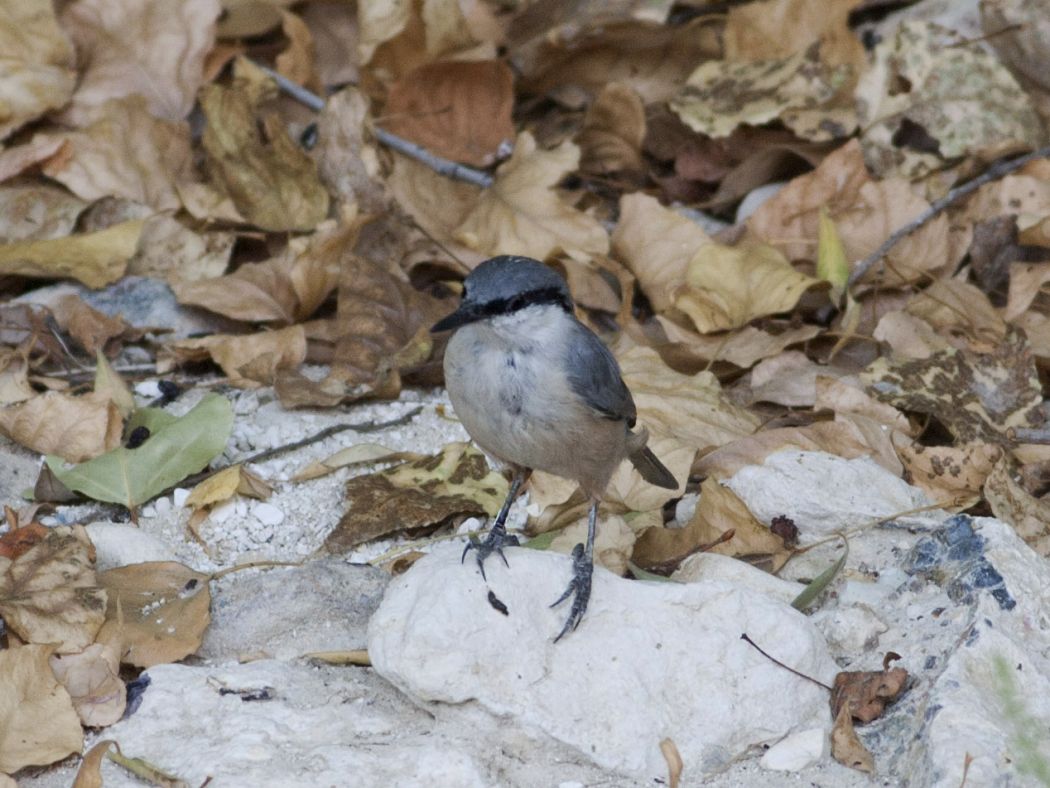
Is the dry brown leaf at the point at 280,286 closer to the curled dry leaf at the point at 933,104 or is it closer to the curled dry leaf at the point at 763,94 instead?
the curled dry leaf at the point at 763,94

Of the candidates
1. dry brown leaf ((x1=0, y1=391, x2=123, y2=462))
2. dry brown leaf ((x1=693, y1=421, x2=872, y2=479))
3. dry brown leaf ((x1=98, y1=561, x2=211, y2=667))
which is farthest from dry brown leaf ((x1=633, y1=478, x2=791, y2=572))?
dry brown leaf ((x1=0, y1=391, x2=123, y2=462))

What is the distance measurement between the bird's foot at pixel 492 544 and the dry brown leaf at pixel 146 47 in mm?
3090

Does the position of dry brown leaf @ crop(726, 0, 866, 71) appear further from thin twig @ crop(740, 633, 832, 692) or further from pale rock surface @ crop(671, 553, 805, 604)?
thin twig @ crop(740, 633, 832, 692)

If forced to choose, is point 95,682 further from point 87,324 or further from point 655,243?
point 655,243

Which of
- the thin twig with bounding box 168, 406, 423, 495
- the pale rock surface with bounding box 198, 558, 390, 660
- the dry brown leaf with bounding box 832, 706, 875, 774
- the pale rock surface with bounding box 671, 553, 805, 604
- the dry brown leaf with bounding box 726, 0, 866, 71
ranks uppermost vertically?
the dry brown leaf with bounding box 726, 0, 866, 71

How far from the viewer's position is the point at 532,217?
5523mm

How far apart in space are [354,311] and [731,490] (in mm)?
1774

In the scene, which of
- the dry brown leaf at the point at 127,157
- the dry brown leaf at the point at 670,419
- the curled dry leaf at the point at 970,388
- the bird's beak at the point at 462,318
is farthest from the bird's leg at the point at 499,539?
the dry brown leaf at the point at 127,157

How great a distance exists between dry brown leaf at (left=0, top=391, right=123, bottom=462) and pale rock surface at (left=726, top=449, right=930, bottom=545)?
6.54ft

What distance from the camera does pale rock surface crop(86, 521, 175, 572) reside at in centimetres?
381

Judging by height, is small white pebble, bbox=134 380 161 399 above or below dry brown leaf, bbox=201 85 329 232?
below

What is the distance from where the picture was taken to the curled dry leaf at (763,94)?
19.1 feet

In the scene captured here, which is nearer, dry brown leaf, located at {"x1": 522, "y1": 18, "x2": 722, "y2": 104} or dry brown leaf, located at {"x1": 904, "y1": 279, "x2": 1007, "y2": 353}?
dry brown leaf, located at {"x1": 904, "y1": 279, "x2": 1007, "y2": 353}

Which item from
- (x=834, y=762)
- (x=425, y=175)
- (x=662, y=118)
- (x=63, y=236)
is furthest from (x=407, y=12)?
(x=834, y=762)
